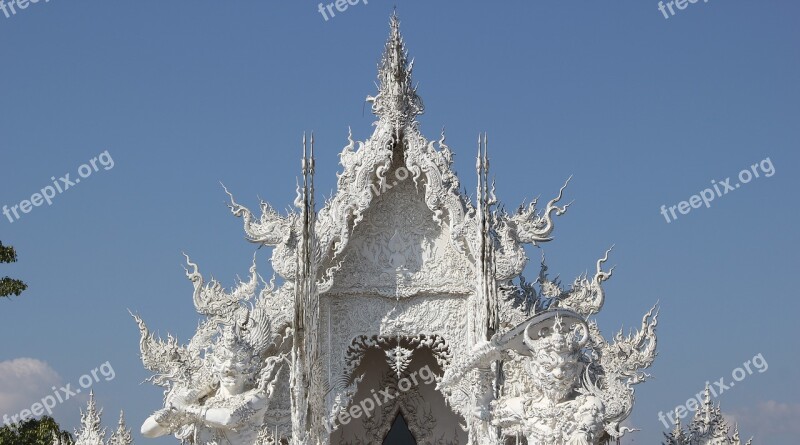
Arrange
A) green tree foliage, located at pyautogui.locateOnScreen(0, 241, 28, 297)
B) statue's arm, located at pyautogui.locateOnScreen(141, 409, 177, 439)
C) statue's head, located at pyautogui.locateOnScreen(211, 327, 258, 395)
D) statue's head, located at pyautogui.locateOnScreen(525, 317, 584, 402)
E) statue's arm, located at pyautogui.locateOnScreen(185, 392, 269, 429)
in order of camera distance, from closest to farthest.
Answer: statue's head, located at pyautogui.locateOnScreen(525, 317, 584, 402), statue's arm, located at pyautogui.locateOnScreen(185, 392, 269, 429), statue's head, located at pyautogui.locateOnScreen(211, 327, 258, 395), statue's arm, located at pyautogui.locateOnScreen(141, 409, 177, 439), green tree foliage, located at pyautogui.locateOnScreen(0, 241, 28, 297)

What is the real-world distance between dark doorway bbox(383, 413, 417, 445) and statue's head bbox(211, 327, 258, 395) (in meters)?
2.99

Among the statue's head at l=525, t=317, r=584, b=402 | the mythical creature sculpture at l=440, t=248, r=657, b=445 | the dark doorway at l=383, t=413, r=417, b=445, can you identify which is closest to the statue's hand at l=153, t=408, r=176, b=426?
the mythical creature sculpture at l=440, t=248, r=657, b=445

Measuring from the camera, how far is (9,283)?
14.7 meters

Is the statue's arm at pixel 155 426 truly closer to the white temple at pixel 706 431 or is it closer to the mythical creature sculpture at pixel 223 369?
the mythical creature sculpture at pixel 223 369

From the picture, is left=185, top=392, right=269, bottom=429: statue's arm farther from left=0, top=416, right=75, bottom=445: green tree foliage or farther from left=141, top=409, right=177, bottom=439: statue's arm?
left=0, top=416, right=75, bottom=445: green tree foliage

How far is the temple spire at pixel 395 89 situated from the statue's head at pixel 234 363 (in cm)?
271

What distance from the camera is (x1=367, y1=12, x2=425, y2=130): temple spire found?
1434cm

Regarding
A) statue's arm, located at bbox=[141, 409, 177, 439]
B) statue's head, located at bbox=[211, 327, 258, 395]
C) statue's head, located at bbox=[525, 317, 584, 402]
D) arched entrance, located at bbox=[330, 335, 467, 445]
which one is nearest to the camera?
statue's head, located at bbox=[525, 317, 584, 402]

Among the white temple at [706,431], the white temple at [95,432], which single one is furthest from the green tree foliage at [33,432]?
the white temple at [706,431]

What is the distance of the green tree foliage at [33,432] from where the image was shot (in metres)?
14.7

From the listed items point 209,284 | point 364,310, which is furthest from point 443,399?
point 209,284

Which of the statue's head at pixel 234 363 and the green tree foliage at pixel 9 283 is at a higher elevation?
the green tree foliage at pixel 9 283

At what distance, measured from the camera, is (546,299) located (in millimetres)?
14367

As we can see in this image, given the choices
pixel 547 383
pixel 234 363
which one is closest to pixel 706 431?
pixel 547 383
